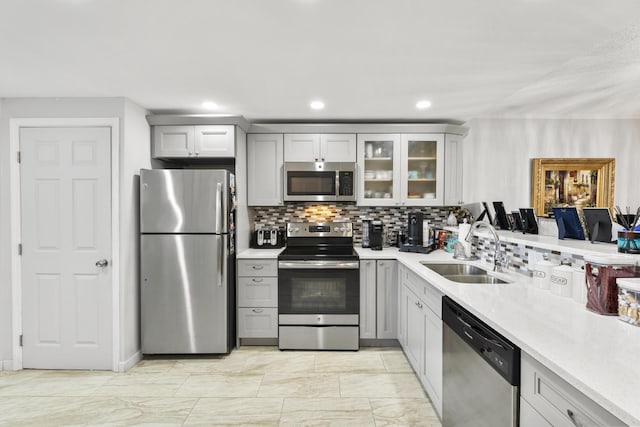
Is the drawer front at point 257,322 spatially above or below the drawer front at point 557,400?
below

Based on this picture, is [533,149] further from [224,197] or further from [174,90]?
[174,90]

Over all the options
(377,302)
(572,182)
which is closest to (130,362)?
(377,302)

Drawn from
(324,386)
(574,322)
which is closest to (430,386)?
(324,386)

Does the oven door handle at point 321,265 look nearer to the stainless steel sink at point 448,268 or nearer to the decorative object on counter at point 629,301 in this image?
the stainless steel sink at point 448,268

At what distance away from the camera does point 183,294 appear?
125 inches

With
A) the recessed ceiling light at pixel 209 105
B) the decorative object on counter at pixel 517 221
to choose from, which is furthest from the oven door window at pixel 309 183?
the decorative object on counter at pixel 517 221

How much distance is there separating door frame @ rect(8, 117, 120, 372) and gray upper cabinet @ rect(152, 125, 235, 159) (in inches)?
20.1

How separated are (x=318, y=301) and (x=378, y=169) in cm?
159

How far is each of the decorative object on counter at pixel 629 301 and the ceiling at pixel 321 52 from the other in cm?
127

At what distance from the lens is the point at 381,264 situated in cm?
347

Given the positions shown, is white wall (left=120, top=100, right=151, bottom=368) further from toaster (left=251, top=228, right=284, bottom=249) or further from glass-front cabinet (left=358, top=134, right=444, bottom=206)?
glass-front cabinet (left=358, top=134, right=444, bottom=206)

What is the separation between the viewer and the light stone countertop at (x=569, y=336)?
95 cm

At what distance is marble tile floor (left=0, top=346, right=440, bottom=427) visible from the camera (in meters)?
2.33

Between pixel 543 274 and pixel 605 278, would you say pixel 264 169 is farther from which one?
pixel 605 278
